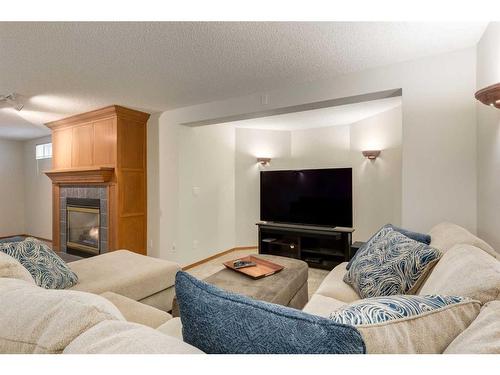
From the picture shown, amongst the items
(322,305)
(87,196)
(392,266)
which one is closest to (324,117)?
(392,266)

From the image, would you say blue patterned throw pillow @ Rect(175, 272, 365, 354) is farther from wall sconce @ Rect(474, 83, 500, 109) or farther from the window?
the window

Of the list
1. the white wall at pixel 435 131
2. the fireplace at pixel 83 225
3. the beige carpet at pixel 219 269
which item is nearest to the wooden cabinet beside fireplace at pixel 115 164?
the fireplace at pixel 83 225

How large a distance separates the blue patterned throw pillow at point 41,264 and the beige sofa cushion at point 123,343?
1562 mm

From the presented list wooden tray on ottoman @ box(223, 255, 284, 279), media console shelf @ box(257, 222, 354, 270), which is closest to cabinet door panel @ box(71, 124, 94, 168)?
media console shelf @ box(257, 222, 354, 270)

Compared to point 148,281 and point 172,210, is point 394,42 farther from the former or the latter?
point 172,210

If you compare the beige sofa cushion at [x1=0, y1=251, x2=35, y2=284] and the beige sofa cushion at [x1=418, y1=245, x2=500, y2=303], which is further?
the beige sofa cushion at [x1=0, y1=251, x2=35, y2=284]

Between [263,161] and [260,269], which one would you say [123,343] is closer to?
[260,269]

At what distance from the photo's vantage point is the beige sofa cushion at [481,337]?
550 millimetres

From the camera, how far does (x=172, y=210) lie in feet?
13.0

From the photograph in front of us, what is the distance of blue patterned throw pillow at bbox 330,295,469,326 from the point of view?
2.14 ft

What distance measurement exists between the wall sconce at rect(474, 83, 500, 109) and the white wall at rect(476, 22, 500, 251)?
1.47 feet

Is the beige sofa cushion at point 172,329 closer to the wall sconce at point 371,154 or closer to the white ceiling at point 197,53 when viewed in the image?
the white ceiling at point 197,53

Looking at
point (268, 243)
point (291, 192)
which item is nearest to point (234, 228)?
point (268, 243)
